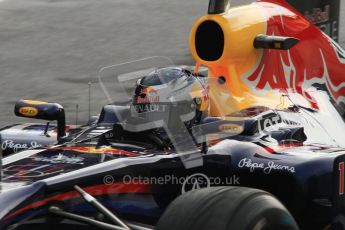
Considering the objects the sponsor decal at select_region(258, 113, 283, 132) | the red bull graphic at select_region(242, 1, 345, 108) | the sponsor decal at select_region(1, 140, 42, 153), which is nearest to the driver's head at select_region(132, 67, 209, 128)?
the sponsor decal at select_region(258, 113, 283, 132)

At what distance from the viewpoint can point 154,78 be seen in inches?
241

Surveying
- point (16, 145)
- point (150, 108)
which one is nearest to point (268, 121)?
point (150, 108)

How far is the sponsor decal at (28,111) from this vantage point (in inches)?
254

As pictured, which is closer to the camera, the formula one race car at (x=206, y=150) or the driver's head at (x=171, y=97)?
the formula one race car at (x=206, y=150)

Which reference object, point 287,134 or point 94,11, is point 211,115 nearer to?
point 287,134

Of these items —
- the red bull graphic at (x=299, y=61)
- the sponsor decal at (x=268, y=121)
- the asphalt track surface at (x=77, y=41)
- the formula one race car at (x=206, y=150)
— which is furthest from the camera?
the asphalt track surface at (x=77, y=41)

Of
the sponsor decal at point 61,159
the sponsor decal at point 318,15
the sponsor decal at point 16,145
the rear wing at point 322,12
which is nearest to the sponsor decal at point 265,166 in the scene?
the sponsor decal at point 61,159

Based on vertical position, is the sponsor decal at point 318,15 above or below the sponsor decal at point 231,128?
above

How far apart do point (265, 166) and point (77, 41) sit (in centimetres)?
866

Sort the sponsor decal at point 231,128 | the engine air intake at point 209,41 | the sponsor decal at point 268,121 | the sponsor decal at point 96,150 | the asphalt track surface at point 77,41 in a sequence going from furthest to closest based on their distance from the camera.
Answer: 1. the asphalt track surface at point 77,41
2. the engine air intake at point 209,41
3. the sponsor decal at point 268,121
4. the sponsor decal at point 231,128
5. the sponsor decal at point 96,150

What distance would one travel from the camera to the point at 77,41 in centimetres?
1374

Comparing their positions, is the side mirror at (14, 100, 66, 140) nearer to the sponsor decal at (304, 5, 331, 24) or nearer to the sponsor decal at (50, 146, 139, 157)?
the sponsor decal at (50, 146, 139, 157)

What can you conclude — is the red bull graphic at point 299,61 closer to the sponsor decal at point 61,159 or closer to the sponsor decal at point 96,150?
the sponsor decal at point 96,150
